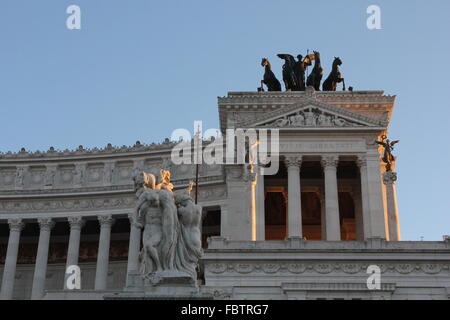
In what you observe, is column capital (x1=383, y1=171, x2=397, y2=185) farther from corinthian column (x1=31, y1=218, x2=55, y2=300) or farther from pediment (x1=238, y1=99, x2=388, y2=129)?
corinthian column (x1=31, y1=218, x2=55, y2=300)

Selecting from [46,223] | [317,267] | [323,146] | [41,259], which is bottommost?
[317,267]

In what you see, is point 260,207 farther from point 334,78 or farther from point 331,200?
point 334,78

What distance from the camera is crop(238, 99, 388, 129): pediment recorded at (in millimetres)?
55094

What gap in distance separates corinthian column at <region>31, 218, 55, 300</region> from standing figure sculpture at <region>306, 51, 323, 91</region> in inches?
1059

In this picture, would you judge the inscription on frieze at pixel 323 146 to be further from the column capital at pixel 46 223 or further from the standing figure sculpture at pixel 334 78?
the column capital at pixel 46 223

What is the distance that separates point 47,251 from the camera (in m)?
62.9

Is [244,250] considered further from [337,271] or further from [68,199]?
[68,199]

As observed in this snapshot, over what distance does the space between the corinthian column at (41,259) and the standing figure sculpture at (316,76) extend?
26902mm

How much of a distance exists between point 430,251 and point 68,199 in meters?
37.6

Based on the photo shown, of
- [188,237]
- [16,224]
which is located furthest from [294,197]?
[188,237]

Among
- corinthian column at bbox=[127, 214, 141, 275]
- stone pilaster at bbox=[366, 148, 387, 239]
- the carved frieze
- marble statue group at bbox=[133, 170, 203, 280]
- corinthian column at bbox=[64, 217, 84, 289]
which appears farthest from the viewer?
the carved frieze

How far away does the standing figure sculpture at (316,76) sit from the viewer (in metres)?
65.2

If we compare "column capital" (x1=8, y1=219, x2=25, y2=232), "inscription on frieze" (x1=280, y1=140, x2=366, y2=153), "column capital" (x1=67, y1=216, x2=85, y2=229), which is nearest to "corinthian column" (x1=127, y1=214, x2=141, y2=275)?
"column capital" (x1=67, y1=216, x2=85, y2=229)

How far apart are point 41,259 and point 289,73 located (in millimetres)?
27834
